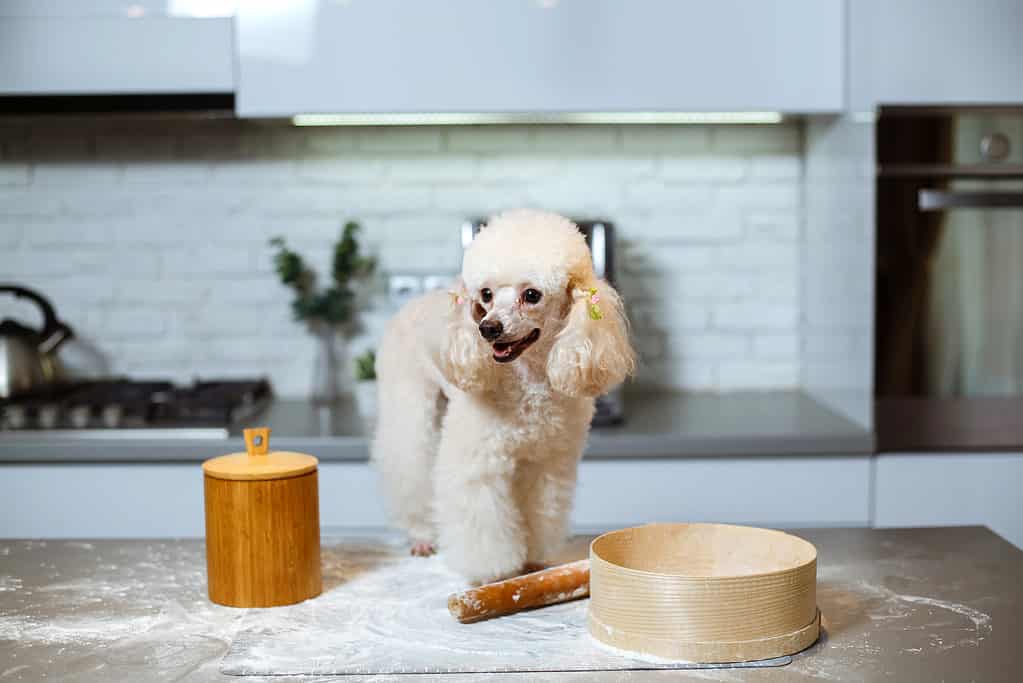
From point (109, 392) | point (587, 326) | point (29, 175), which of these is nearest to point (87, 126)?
point (29, 175)

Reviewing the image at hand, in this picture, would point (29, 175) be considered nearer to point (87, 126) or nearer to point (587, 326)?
point (87, 126)

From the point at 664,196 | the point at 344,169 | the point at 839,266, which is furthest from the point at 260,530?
the point at 664,196

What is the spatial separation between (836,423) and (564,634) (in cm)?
149

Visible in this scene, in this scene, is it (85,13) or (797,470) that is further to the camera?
(85,13)

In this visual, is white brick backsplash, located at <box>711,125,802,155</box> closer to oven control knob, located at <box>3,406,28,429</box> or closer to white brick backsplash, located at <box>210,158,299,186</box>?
white brick backsplash, located at <box>210,158,299,186</box>

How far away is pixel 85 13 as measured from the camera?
2.47 metres

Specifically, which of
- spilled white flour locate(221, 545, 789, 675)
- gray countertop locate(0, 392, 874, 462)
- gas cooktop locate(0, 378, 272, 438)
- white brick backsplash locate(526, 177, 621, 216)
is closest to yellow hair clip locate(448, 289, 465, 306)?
spilled white flour locate(221, 545, 789, 675)

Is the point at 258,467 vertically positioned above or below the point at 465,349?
below

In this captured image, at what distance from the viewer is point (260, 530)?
1.18 metres

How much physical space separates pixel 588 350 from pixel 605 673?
0.31 meters

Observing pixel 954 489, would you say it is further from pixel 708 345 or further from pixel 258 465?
pixel 258 465

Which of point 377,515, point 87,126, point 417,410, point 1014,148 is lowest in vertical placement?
point 377,515

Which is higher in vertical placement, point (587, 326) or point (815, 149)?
point (815, 149)

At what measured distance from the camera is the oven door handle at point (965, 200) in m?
2.24
